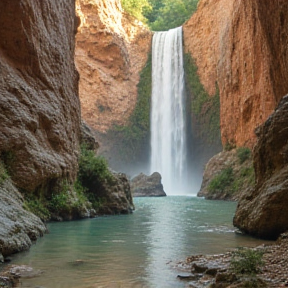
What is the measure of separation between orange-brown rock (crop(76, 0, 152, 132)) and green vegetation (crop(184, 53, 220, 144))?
5.92 meters

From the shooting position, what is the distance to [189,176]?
3650 centimetres

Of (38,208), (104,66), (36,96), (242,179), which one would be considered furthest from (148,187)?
(38,208)

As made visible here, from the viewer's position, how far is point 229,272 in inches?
154

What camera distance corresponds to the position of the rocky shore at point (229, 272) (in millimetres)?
3619

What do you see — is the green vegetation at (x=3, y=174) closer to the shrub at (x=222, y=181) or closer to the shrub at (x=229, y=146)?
the shrub at (x=222, y=181)

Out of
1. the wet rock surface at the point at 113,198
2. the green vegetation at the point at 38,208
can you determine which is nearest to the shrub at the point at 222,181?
the wet rock surface at the point at 113,198

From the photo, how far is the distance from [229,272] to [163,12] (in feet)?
166

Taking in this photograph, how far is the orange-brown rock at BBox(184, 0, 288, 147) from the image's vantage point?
14328mm

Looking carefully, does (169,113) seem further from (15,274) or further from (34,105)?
(15,274)

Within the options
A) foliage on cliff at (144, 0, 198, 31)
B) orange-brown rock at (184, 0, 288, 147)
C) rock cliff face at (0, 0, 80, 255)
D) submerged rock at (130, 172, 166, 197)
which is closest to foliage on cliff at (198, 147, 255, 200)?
orange-brown rock at (184, 0, 288, 147)

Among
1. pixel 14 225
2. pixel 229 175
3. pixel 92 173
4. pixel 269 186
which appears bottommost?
pixel 14 225

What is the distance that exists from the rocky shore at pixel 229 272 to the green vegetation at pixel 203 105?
31447mm

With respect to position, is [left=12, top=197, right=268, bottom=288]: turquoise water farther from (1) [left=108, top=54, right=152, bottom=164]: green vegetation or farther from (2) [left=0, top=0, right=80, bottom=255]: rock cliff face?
(1) [left=108, top=54, right=152, bottom=164]: green vegetation

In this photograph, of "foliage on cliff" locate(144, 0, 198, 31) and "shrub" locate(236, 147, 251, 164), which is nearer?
"shrub" locate(236, 147, 251, 164)
